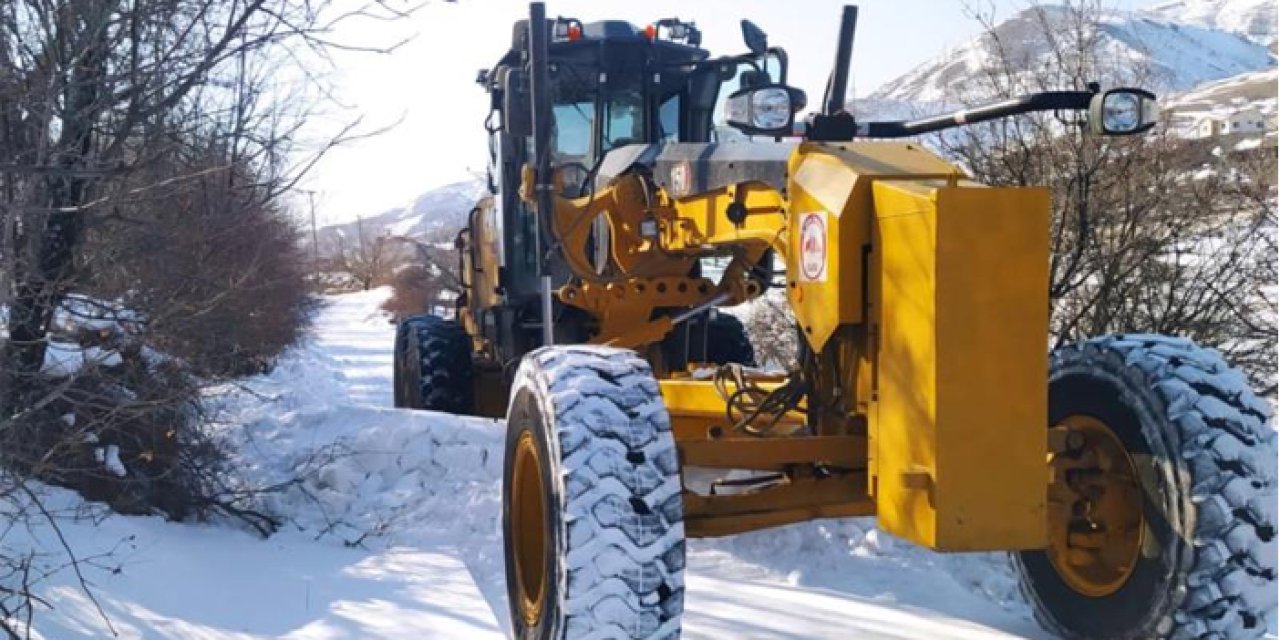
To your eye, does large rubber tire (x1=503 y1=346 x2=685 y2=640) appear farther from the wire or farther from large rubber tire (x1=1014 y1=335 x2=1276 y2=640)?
large rubber tire (x1=1014 y1=335 x2=1276 y2=640)

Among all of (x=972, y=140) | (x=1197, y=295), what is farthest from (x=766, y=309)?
(x=1197, y=295)

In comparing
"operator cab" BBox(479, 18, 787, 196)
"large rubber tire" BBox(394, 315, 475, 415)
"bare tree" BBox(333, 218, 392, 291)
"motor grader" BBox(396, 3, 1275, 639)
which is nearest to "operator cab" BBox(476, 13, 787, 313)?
"operator cab" BBox(479, 18, 787, 196)

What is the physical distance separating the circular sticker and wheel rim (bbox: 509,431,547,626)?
1211 millimetres

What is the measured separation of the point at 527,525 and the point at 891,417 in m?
1.63

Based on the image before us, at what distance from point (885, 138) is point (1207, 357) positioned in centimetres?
141

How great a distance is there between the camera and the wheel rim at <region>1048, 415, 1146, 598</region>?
4.12m

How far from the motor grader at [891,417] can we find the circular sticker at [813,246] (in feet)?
0.03

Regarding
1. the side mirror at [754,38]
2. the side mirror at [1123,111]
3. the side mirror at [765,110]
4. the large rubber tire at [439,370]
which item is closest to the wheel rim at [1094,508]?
the side mirror at [1123,111]

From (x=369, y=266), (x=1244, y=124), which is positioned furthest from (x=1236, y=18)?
(x=1244, y=124)

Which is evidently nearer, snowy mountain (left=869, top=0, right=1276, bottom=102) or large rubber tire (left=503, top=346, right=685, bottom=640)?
large rubber tire (left=503, top=346, right=685, bottom=640)

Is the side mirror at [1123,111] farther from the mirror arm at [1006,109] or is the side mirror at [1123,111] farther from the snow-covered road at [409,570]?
the snow-covered road at [409,570]

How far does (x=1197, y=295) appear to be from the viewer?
760 cm

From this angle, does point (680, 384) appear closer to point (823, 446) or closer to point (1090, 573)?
point (823, 446)

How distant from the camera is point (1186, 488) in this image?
376 cm
